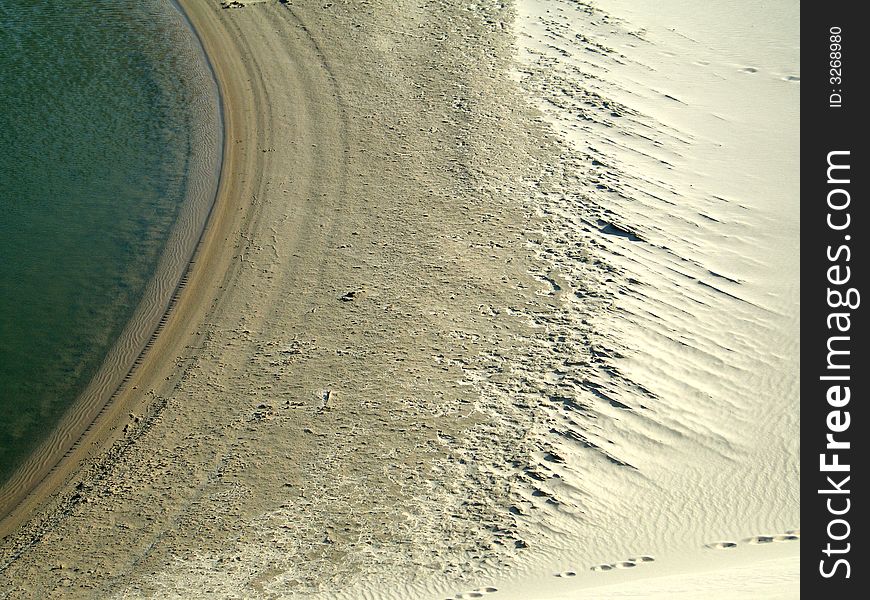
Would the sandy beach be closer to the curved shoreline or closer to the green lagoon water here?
the curved shoreline

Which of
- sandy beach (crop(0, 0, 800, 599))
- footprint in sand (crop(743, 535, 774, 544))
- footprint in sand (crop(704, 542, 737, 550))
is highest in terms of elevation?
sandy beach (crop(0, 0, 800, 599))
